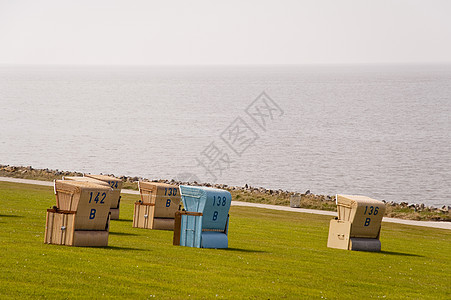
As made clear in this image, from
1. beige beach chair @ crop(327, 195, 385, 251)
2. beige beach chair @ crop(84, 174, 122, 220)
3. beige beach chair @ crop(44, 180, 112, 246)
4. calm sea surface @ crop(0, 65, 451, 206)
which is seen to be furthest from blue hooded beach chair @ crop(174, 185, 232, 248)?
calm sea surface @ crop(0, 65, 451, 206)

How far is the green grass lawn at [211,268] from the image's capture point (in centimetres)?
1653

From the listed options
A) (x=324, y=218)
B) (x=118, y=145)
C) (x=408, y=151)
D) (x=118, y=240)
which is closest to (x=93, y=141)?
(x=118, y=145)

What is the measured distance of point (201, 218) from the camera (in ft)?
80.8

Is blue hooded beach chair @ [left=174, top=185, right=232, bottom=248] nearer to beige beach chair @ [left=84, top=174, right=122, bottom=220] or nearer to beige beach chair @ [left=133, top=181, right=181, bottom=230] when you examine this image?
beige beach chair @ [left=133, top=181, right=181, bottom=230]

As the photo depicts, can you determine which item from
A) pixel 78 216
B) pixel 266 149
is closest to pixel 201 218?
pixel 78 216

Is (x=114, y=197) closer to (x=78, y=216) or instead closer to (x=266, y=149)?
(x=78, y=216)

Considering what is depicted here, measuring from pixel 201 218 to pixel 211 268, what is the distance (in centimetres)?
466

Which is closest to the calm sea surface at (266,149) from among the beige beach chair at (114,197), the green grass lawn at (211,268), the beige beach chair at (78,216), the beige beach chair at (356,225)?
the beige beach chair at (114,197)

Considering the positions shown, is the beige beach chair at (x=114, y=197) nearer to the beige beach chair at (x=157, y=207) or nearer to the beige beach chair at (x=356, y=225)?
the beige beach chair at (x=157, y=207)

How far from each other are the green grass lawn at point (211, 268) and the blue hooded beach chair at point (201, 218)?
599 millimetres

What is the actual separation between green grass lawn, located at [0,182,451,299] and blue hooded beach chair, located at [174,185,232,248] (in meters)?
0.60

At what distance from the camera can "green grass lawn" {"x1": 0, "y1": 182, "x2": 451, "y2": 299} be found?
1653 cm

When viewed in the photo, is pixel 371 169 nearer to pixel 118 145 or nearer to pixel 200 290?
pixel 118 145

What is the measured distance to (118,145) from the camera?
135875 millimetres
